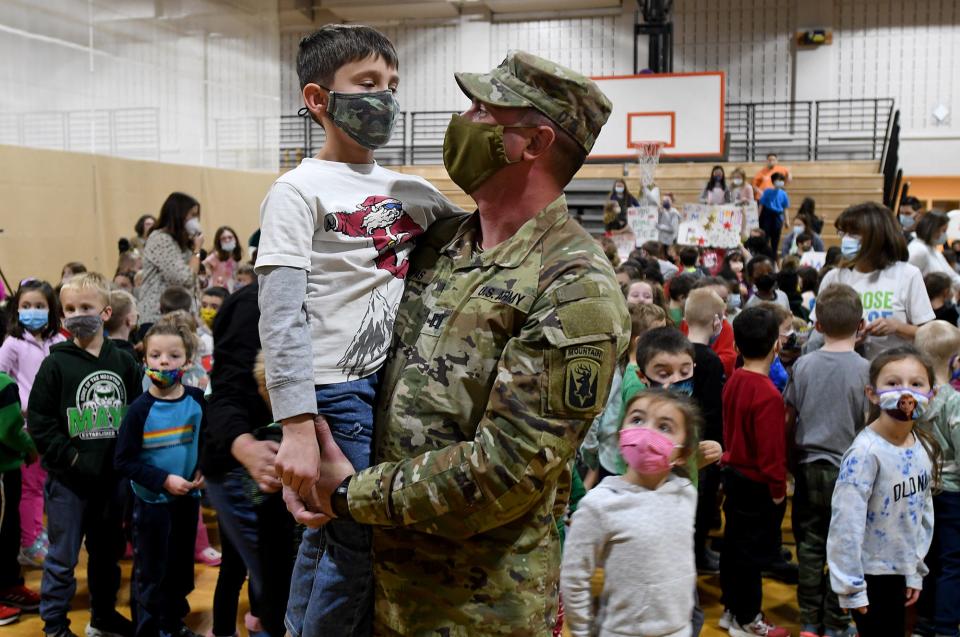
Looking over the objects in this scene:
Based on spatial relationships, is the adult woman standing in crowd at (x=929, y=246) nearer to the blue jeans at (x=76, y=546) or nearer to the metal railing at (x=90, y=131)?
the blue jeans at (x=76, y=546)

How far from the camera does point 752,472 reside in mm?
3873

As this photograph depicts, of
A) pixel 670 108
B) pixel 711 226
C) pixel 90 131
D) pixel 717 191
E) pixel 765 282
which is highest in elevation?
pixel 670 108

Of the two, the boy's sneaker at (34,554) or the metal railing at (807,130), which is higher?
the metal railing at (807,130)

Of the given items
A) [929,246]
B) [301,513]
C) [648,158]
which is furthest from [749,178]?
[301,513]

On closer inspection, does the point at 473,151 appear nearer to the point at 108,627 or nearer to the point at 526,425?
the point at 526,425

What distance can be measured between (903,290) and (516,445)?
3642 millimetres

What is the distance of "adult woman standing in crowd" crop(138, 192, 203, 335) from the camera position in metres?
5.93

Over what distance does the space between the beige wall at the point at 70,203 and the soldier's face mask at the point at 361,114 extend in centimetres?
932

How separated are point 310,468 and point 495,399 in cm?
34

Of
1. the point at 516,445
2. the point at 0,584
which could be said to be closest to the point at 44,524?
the point at 0,584

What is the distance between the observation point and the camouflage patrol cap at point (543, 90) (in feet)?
5.07

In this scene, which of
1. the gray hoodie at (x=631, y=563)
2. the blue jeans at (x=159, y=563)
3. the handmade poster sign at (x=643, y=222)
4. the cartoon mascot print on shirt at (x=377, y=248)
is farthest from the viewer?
the handmade poster sign at (x=643, y=222)

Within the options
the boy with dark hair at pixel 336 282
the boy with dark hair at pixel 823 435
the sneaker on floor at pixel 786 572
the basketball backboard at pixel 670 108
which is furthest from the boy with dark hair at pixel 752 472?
the basketball backboard at pixel 670 108

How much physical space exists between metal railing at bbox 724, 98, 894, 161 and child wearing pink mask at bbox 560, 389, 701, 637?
16.5 m
